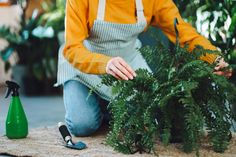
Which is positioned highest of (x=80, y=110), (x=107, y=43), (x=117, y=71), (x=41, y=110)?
(x=107, y=43)

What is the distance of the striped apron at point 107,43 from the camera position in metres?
2.43

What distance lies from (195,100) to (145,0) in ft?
1.81

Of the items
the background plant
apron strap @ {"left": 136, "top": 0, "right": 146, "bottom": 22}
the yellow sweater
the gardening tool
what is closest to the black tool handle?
the gardening tool

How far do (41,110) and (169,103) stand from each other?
6.11 feet

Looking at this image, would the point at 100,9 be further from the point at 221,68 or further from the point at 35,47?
the point at 35,47

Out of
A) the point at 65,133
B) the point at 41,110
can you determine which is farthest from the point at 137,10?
the point at 41,110

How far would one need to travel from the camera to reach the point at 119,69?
2023 mm

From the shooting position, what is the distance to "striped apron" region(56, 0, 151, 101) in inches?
95.5

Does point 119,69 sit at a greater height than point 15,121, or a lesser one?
greater

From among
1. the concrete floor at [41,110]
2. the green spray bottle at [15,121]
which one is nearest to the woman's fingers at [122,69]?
the green spray bottle at [15,121]

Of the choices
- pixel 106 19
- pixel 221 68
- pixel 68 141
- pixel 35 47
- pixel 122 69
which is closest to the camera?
pixel 122 69

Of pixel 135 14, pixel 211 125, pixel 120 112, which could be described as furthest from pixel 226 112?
pixel 135 14

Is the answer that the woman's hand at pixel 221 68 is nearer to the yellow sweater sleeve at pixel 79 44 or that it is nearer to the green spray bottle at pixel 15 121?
the yellow sweater sleeve at pixel 79 44

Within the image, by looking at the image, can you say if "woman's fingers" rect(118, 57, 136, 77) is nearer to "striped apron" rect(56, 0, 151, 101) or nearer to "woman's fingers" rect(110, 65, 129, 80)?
"woman's fingers" rect(110, 65, 129, 80)
